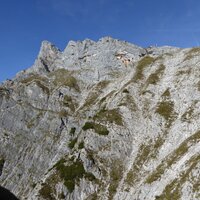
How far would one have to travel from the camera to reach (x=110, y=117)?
12938cm

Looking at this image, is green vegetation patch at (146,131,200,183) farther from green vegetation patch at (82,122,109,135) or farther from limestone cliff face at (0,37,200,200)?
green vegetation patch at (82,122,109,135)

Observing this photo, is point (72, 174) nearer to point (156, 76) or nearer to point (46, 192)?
point (46, 192)

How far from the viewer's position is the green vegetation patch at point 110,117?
5002 inches

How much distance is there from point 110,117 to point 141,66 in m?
41.7

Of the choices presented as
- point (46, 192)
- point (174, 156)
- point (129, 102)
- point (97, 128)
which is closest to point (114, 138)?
point (97, 128)

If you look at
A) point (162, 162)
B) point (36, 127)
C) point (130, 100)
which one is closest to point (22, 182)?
point (36, 127)

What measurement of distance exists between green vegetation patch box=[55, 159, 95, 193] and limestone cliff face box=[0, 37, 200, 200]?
32cm

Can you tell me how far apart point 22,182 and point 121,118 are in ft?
165

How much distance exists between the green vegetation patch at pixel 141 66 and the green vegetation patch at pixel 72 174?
171 ft

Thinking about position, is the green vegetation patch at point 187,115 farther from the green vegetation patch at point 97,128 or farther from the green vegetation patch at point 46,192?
the green vegetation patch at point 46,192

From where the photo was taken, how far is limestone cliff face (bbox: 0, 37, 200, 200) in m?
96.4

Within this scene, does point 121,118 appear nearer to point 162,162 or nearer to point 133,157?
point 133,157

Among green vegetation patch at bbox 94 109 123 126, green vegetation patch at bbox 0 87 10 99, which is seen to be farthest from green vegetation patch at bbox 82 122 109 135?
green vegetation patch at bbox 0 87 10 99

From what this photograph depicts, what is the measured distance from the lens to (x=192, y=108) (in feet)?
372
